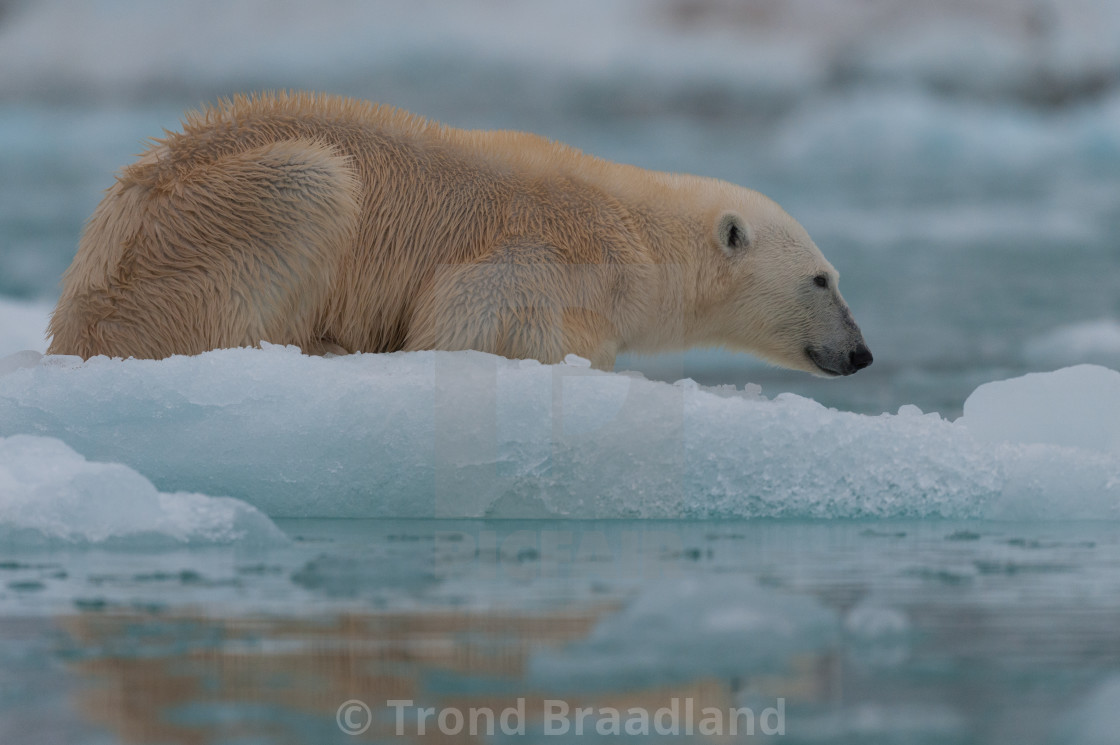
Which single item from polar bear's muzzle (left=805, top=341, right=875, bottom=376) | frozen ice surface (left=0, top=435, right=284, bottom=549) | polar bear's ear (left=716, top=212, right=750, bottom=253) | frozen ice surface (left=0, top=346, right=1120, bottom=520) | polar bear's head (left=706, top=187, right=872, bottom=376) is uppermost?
polar bear's ear (left=716, top=212, right=750, bottom=253)

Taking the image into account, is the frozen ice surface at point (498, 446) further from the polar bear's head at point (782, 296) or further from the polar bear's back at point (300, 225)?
the polar bear's head at point (782, 296)

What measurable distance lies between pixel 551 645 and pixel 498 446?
173 cm

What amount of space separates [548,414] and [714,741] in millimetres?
2200

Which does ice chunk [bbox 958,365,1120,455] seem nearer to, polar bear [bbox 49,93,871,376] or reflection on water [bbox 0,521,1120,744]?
polar bear [bbox 49,93,871,376]

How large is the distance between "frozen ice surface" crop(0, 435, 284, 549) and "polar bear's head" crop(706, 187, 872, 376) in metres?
2.71

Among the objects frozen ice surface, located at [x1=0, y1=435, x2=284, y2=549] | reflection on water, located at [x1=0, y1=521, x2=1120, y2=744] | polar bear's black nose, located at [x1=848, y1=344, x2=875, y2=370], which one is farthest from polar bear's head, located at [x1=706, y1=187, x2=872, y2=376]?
frozen ice surface, located at [x1=0, y1=435, x2=284, y2=549]

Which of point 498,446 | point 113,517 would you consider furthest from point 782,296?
point 113,517

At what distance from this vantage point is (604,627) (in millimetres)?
2125

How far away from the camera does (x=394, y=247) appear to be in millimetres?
4621

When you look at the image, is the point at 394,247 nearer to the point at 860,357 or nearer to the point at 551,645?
the point at 860,357

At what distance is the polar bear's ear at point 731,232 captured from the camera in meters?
5.04

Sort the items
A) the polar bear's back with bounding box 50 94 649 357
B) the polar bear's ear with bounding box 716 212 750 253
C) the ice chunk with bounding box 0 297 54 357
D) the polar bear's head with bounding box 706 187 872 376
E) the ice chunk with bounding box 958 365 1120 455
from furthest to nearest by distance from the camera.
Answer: the ice chunk with bounding box 0 297 54 357, the polar bear's head with bounding box 706 187 872 376, the polar bear's ear with bounding box 716 212 750 253, the ice chunk with bounding box 958 365 1120 455, the polar bear's back with bounding box 50 94 649 357

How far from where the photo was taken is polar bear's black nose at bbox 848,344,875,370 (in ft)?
17.3

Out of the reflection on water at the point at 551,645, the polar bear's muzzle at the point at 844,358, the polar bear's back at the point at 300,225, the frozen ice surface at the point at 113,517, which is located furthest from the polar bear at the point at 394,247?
the reflection on water at the point at 551,645
